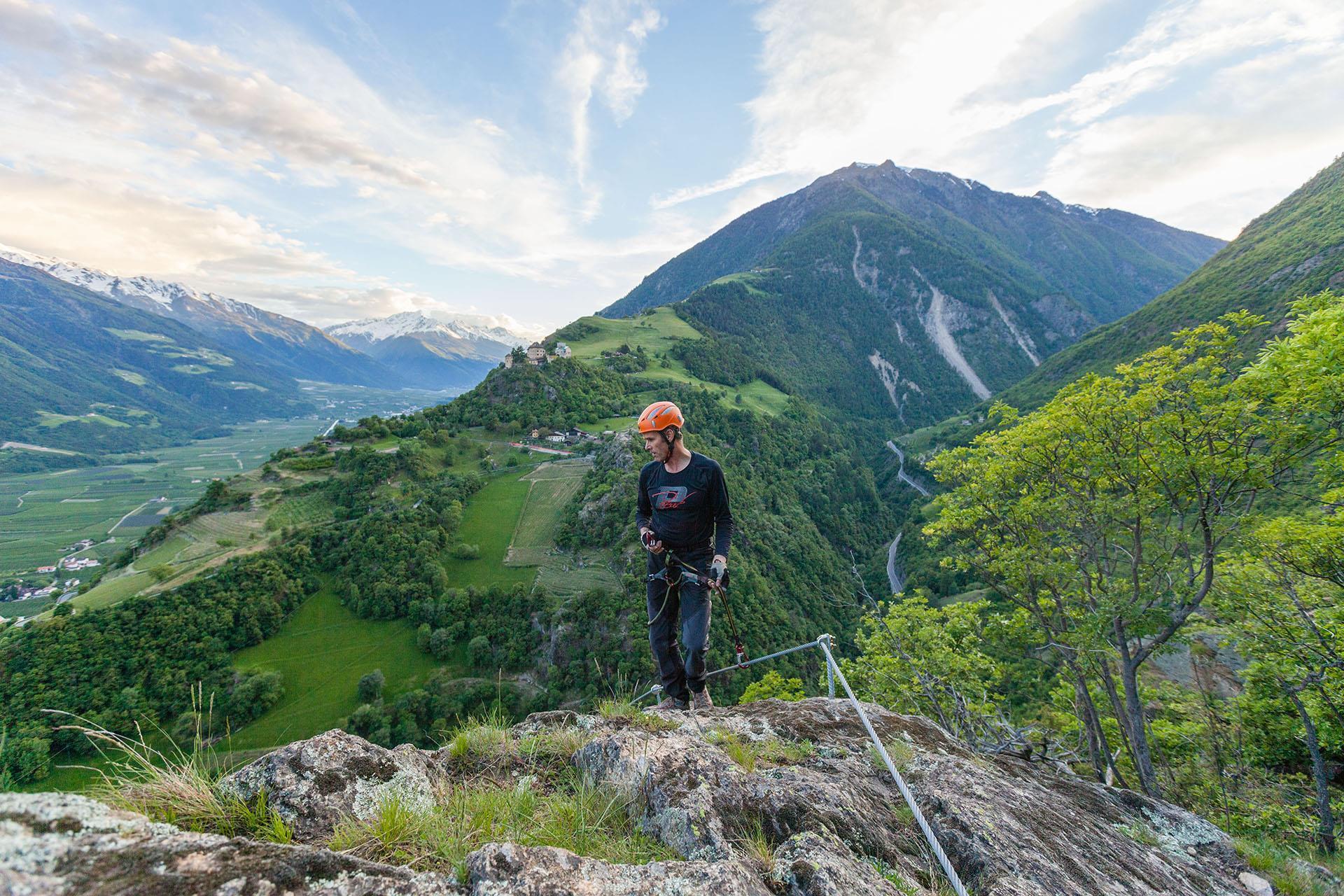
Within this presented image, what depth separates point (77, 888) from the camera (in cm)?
200

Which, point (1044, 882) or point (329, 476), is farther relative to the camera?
point (329, 476)

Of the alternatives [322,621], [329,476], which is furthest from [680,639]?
[329,476]

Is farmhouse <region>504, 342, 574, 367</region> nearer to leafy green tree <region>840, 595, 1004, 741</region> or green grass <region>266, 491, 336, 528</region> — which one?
green grass <region>266, 491, 336, 528</region>

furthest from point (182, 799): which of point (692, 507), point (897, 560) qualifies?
point (897, 560)

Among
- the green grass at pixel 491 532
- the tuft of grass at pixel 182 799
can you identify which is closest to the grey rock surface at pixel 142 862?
the tuft of grass at pixel 182 799

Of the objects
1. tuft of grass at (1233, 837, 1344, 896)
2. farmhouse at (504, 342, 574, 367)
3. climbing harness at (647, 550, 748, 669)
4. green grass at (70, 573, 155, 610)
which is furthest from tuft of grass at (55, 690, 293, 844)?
farmhouse at (504, 342, 574, 367)

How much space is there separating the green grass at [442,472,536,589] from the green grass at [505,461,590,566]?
2.61 ft

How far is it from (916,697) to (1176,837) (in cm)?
963

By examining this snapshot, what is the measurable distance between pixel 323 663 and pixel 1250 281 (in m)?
144

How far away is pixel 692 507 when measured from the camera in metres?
6.05

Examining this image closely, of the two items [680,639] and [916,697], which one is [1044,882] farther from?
[916,697]

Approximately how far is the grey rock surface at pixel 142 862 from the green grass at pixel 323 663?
4771cm

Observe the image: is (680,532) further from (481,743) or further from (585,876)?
(585,876)

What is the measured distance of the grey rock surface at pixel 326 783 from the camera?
3.28m
